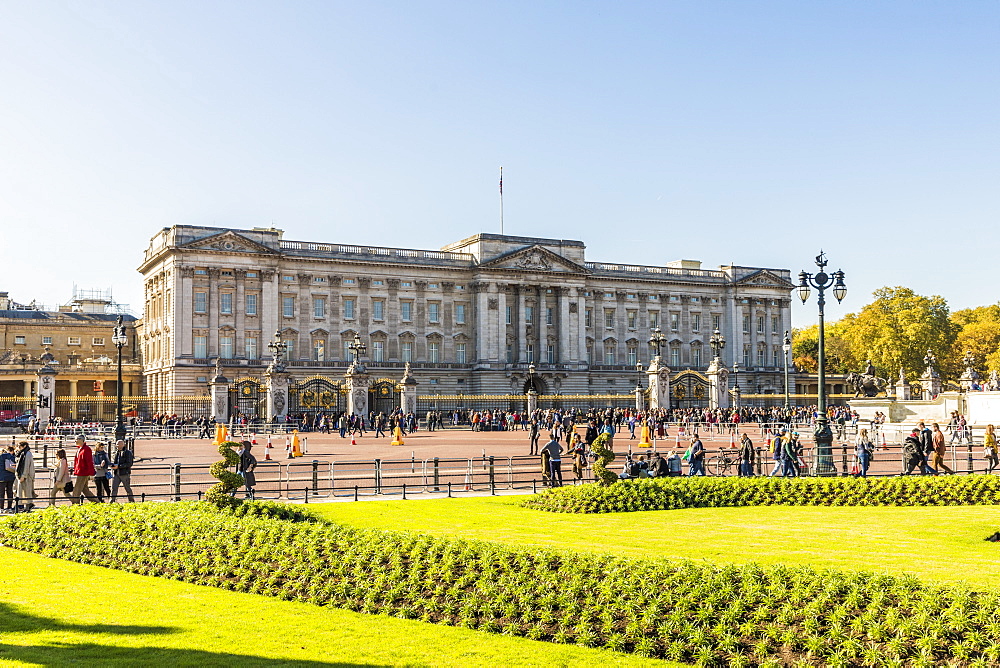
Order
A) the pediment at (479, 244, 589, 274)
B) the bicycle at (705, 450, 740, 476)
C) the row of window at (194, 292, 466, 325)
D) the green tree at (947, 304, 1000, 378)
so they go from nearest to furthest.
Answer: the bicycle at (705, 450, 740, 476) → the row of window at (194, 292, 466, 325) → the pediment at (479, 244, 589, 274) → the green tree at (947, 304, 1000, 378)

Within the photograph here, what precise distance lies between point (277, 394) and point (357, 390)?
4676mm

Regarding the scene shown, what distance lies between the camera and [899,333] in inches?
3681

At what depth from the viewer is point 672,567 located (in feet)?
33.8

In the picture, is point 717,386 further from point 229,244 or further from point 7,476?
point 7,476

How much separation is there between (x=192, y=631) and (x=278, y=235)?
72720 millimetres

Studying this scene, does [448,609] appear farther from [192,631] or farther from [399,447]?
[399,447]

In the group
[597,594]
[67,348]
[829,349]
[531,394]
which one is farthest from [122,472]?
[829,349]

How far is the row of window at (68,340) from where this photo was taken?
92125 millimetres

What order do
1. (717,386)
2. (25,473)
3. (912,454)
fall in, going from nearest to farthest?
1. (25,473)
2. (912,454)
3. (717,386)

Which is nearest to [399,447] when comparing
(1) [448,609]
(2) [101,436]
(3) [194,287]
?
(2) [101,436]

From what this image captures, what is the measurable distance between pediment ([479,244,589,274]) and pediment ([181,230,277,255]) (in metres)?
18.7

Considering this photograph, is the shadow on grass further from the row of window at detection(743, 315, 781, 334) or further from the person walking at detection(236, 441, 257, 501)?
the row of window at detection(743, 315, 781, 334)

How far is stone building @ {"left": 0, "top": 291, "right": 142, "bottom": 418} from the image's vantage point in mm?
81875

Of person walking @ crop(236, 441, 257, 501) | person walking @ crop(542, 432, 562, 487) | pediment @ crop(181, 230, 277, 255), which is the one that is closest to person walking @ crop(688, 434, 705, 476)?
person walking @ crop(542, 432, 562, 487)
